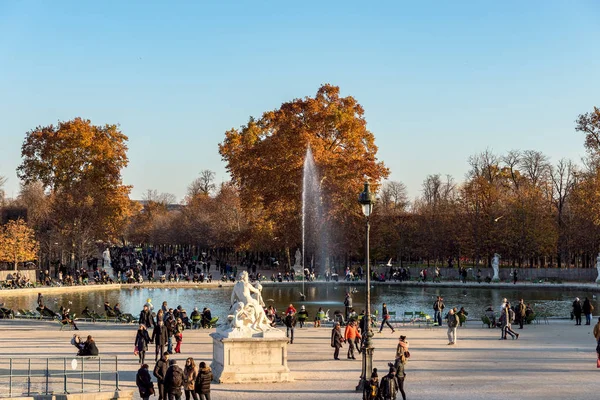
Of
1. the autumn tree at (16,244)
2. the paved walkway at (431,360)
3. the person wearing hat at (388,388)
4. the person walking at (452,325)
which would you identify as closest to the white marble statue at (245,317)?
the paved walkway at (431,360)

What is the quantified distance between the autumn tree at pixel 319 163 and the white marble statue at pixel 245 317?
40759 mm

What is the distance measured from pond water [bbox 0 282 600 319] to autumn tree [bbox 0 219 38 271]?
11080 mm

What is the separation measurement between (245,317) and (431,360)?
609cm

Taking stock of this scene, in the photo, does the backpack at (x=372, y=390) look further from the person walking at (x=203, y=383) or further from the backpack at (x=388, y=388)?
the person walking at (x=203, y=383)

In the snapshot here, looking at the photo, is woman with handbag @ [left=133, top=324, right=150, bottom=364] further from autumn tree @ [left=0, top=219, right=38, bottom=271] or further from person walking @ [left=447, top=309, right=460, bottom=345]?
autumn tree @ [left=0, top=219, right=38, bottom=271]

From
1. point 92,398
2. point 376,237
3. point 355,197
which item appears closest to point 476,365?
point 92,398

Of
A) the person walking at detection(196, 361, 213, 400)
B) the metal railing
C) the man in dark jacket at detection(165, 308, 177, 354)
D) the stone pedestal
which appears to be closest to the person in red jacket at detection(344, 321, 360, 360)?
the stone pedestal

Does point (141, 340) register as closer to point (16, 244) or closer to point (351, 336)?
point (351, 336)

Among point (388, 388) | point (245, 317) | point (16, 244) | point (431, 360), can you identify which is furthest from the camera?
point (16, 244)

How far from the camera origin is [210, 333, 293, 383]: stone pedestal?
62.5 feet

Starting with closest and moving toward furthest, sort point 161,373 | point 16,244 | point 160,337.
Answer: point 161,373 → point 160,337 → point 16,244

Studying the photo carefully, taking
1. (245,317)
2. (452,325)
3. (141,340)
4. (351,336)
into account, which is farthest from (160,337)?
(452,325)

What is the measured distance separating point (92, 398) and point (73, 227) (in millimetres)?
50671

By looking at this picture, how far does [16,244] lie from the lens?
60.2 metres
